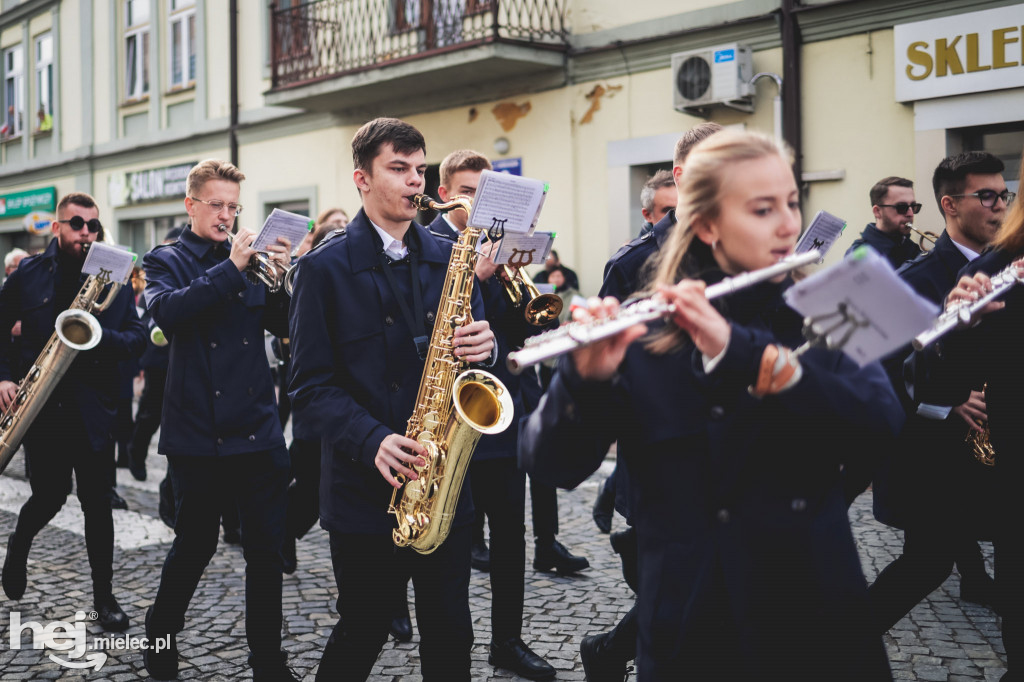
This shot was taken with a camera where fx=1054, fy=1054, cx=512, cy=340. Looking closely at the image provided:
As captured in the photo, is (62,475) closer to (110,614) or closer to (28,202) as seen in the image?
(110,614)

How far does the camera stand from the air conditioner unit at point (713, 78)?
34.3 feet

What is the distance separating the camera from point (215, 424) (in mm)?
4262


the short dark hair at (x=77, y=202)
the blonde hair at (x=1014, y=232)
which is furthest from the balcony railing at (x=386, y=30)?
the blonde hair at (x=1014, y=232)

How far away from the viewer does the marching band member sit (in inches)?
78.8

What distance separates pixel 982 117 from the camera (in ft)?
29.8

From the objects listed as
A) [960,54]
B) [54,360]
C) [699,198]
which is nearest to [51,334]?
[54,360]

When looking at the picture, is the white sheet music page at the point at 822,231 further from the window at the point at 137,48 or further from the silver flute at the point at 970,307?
the window at the point at 137,48

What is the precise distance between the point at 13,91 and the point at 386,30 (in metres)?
15.2

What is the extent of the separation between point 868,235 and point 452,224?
9.31 feet

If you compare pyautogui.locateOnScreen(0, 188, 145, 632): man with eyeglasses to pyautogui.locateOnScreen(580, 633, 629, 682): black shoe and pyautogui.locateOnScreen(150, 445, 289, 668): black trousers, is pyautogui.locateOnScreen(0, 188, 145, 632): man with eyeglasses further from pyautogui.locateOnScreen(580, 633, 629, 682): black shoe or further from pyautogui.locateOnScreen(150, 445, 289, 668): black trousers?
pyautogui.locateOnScreen(580, 633, 629, 682): black shoe

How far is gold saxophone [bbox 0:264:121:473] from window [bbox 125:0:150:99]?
52.0ft

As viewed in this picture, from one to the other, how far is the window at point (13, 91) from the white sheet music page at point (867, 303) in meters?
25.9

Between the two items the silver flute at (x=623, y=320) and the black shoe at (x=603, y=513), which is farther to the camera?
the black shoe at (x=603, y=513)

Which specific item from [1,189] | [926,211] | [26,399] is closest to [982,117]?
[926,211]
